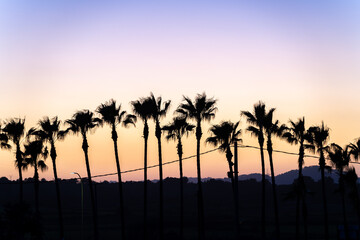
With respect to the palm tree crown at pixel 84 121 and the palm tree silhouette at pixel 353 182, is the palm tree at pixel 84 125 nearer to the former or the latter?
the palm tree crown at pixel 84 121

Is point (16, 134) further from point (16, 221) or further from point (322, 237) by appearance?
point (322, 237)

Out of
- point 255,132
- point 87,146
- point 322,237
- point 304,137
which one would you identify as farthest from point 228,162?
point 322,237

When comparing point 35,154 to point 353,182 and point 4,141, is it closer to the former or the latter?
point 4,141

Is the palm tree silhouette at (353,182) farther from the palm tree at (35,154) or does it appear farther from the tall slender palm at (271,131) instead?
the palm tree at (35,154)

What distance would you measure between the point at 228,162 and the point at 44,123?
95.8 ft

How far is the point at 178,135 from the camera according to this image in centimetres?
7800

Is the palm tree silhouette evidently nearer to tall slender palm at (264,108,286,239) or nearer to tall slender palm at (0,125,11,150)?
tall slender palm at (264,108,286,239)

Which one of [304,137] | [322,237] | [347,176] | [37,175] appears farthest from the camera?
[322,237]

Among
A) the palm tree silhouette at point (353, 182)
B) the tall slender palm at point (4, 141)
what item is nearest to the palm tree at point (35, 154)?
the tall slender palm at point (4, 141)

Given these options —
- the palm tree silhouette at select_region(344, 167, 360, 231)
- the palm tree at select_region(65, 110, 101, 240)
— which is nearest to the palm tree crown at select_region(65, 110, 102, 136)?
the palm tree at select_region(65, 110, 101, 240)

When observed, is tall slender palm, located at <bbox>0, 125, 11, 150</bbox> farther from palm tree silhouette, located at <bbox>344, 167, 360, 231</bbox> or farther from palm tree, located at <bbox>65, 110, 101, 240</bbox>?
palm tree silhouette, located at <bbox>344, 167, 360, 231</bbox>

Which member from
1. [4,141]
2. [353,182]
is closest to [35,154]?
[4,141]

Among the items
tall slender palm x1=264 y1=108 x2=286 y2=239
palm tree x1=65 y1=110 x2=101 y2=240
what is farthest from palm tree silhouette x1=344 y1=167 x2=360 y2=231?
palm tree x1=65 y1=110 x2=101 y2=240

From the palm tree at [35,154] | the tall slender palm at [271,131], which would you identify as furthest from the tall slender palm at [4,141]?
the tall slender palm at [271,131]
